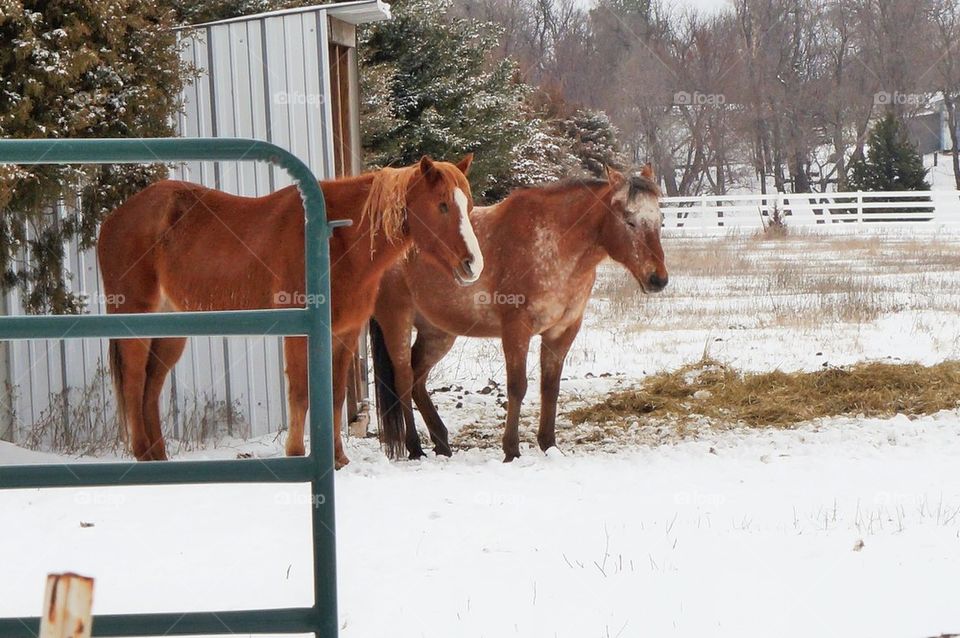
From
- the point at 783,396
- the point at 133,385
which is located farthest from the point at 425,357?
the point at 783,396

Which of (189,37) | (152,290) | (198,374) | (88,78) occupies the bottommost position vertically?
(198,374)

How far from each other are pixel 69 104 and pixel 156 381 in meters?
1.72

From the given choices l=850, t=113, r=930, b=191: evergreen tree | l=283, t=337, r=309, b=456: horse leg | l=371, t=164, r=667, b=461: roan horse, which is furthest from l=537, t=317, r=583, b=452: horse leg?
l=850, t=113, r=930, b=191: evergreen tree

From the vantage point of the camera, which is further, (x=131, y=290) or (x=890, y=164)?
(x=890, y=164)

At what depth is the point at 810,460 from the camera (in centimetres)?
598

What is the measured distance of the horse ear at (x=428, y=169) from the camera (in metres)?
5.54

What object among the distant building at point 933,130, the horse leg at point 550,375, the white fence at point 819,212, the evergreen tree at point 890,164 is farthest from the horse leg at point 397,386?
the distant building at point 933,130

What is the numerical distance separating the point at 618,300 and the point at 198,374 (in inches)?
316

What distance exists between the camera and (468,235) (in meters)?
5.43

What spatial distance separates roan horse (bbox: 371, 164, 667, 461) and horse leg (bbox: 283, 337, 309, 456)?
45.9 inches

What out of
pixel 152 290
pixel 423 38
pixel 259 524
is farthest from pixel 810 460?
pixel 423 38

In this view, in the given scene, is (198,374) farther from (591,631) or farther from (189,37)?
(591,631)

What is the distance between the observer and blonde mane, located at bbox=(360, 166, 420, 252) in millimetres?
5605

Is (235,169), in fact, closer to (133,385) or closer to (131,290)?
(131,290)
